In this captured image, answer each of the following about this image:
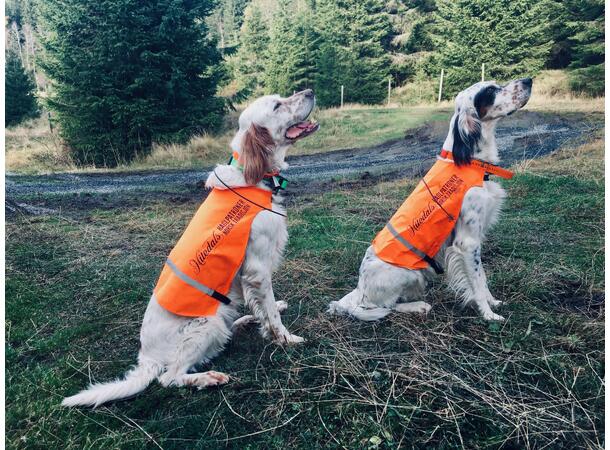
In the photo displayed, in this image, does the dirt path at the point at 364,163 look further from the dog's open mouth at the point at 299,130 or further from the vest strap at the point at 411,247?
the vest strap at the point at 411,247

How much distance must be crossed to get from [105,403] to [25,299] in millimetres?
2017

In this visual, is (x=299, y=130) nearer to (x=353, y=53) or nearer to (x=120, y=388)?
(x=120, y=388)

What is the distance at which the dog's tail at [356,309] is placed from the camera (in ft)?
11.4

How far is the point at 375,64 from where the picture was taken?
105 ft

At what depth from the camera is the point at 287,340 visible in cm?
324

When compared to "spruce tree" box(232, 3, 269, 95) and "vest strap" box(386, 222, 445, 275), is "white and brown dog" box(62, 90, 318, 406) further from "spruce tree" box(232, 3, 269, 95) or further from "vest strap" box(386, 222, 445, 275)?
"spruce tree" box(232, 3, 269, 95)

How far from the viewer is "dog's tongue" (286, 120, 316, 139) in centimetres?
348

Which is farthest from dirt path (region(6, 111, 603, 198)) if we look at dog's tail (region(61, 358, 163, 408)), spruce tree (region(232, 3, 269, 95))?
spruce tree (region(232, 3, 269, 95))

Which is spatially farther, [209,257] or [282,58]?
[282,58]

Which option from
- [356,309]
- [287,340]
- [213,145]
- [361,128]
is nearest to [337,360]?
[287,340]

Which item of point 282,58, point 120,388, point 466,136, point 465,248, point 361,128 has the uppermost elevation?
point 282,58

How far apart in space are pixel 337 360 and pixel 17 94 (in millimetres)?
31524

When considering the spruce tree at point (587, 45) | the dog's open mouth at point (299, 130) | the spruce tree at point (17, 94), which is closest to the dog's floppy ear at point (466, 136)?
the dog's open mouth at point (299, 130)

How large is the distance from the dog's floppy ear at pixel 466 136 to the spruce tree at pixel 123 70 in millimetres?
12239
